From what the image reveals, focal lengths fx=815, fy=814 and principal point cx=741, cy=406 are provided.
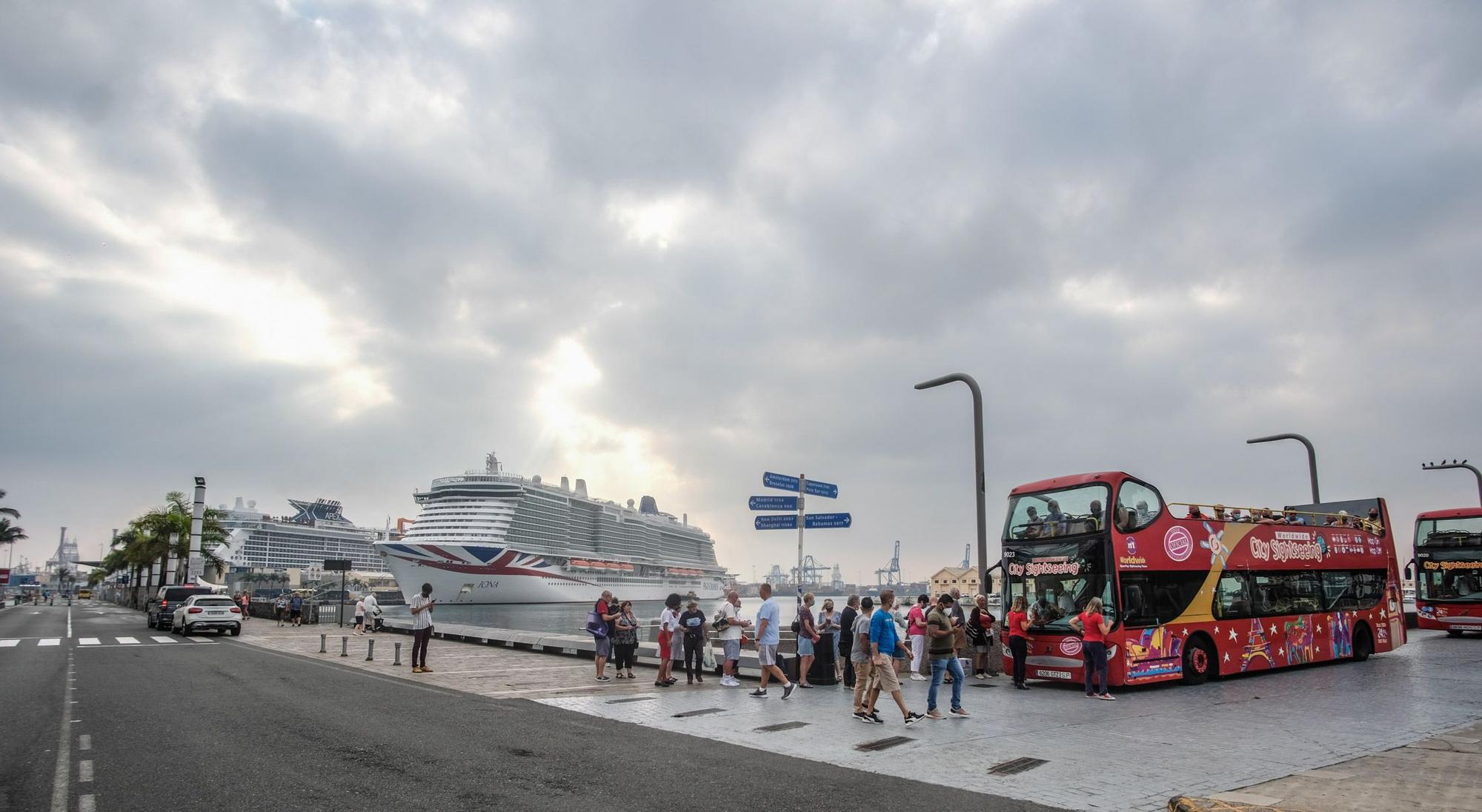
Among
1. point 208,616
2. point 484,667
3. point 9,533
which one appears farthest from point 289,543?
point 484,667

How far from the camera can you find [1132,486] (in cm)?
1471

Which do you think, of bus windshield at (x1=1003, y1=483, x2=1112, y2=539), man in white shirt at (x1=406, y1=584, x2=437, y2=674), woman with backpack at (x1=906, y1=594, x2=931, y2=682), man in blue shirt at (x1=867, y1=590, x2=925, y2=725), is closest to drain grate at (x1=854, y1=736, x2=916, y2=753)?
man in blue shirt at (x1=867, y1=590, x2=925, y2=725)

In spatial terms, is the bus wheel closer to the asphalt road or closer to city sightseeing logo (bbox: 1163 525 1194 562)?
city sightseeing logo (bbox: 1163 525 1194 562)

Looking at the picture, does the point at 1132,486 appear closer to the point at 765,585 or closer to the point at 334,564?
the point at 765,585

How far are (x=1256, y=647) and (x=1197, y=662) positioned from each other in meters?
2.22

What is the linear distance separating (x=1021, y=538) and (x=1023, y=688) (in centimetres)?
270

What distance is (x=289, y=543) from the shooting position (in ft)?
455

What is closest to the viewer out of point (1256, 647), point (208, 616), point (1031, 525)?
point (1031, 525)

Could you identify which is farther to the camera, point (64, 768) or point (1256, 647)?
point (1256, 647)

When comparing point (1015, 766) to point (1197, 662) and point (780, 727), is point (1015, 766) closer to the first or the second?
point (780, 727)

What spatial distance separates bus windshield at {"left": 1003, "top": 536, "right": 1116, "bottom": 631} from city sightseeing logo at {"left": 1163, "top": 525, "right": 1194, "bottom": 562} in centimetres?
173

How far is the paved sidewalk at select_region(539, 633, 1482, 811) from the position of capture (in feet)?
24.8

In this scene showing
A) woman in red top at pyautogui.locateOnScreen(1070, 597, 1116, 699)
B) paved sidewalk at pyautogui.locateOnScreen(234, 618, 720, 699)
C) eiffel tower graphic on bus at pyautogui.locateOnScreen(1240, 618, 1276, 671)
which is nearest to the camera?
woman in red top at pyautogui.locateOnScreen(1070, 597, 1116, 699)

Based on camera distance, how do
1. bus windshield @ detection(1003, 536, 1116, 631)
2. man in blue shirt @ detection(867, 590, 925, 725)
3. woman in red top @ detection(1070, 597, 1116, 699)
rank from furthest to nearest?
bus windshield @ detection(1003, 536, 1116, 631)
woman in red top @ detection(1070, 597, 1116, 699)
man in blue shirt @ detection(867, 590, 925, 725)
